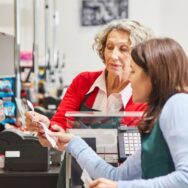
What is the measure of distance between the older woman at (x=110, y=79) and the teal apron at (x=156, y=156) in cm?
70

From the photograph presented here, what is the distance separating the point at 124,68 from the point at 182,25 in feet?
16.9

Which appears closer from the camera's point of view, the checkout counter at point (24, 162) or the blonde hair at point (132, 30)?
the blonde hair at point (132, 30)

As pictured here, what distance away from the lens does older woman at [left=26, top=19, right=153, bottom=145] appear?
2064 millimetres

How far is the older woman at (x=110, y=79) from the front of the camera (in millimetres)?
2064

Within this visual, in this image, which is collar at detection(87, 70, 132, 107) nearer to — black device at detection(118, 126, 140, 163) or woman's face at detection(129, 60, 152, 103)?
black device at detection(118, 126, 140, 163)

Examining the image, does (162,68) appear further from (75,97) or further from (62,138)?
(75,97)

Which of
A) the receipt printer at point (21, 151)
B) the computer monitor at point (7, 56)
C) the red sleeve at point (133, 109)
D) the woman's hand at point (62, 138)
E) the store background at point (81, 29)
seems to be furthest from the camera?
the store background at point (81, 29)

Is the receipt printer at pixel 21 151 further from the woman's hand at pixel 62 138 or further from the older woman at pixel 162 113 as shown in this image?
the older woman at pixel 162 113

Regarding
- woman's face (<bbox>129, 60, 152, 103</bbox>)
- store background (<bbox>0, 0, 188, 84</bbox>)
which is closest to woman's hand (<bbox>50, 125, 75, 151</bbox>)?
woman's face (<bbox>129, 60, 152, 103</bbox>)

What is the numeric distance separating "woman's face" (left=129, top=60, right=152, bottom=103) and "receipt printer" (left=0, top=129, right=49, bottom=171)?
0.91 m

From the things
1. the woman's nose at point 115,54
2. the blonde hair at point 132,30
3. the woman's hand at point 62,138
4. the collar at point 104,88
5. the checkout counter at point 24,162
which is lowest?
the checkout counter at point 24,162

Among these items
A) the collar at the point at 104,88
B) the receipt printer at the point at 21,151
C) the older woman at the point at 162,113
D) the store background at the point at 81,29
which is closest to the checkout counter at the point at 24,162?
the receipt printer at the point at 21,151

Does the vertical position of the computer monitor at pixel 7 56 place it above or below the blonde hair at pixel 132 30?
below

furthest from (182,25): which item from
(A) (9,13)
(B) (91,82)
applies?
(B) (91,82)
